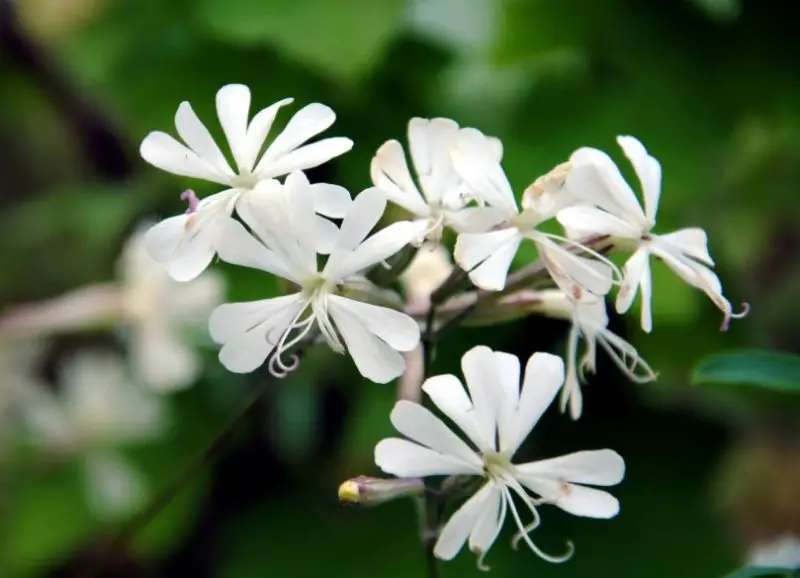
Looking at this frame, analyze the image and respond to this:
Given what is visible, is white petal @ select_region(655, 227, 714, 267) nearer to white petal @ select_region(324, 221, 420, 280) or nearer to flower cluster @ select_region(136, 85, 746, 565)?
flower cluster @ select_region(136, 85, 746, 565)

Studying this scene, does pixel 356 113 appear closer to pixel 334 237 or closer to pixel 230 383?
pixel 230 383

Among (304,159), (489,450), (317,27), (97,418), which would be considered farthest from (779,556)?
(97,418)

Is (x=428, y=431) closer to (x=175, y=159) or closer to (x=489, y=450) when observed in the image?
(x=489, y=450)

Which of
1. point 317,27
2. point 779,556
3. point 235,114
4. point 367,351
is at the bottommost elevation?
point 779,556

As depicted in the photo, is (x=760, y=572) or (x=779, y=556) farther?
(x=779, y=556)

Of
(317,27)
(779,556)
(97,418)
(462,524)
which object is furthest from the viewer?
(97,418)

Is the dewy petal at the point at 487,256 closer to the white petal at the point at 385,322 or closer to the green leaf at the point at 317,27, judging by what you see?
the white petal at the point at 385,322
